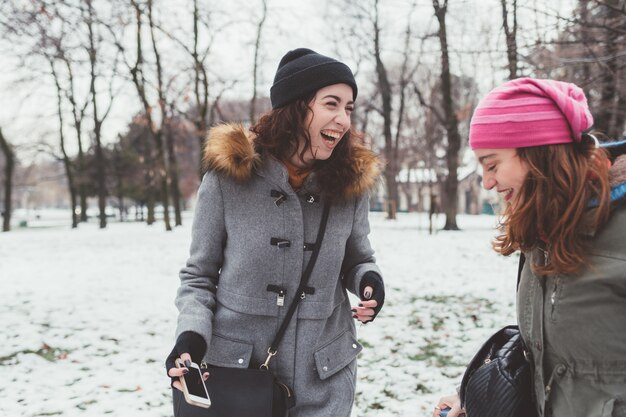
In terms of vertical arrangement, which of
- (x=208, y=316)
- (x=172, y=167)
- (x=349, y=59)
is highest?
(x=349, y=59)

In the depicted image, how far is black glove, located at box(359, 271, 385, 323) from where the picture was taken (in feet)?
6.71

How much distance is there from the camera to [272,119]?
215 cm

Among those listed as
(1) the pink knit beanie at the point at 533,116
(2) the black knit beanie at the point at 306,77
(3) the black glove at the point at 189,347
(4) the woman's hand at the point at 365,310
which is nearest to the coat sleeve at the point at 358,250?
(4) the woman's hand at the point at 365,310

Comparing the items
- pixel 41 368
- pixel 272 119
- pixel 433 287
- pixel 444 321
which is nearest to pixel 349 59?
pixel 433 287

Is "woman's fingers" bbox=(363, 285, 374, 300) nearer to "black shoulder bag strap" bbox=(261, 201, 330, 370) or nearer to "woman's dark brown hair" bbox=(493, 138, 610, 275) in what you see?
"black shoulder bag strap" bbox=(261, 201, 330, 370)

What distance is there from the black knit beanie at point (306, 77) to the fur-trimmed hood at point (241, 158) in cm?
21

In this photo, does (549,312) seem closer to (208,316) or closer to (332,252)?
(332,252)

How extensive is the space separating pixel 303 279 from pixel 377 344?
4093 mm

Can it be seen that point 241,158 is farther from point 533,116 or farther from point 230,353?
point 533,116

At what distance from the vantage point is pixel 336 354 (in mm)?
2076

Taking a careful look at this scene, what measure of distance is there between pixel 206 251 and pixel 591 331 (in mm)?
1322

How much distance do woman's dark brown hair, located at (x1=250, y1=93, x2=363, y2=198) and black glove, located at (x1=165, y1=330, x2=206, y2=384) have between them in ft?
2.45

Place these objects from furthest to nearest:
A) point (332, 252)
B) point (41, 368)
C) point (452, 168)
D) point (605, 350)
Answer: point (452, 168) < point (41, 368) < point (332, 252) < point (605, 350)

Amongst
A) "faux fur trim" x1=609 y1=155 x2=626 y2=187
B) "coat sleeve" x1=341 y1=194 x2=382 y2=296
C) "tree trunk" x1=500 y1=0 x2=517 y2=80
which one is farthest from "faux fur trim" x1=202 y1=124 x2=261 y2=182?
"tree trunk" x1=500 y1=0 x2=517 y2=80
